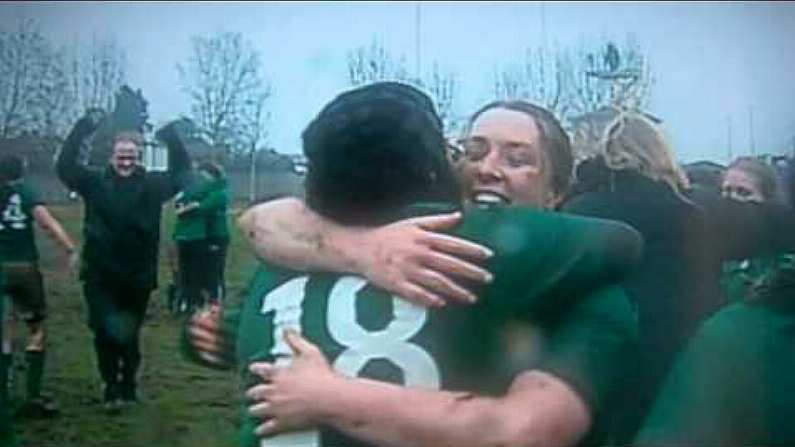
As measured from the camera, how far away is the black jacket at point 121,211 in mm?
2172

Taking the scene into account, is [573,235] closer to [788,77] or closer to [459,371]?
[459,371]

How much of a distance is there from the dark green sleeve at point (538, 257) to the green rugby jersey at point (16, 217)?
80cm

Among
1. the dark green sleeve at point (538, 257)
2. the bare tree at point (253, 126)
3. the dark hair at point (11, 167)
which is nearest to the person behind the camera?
the dark green sleeve at point (538, 257)

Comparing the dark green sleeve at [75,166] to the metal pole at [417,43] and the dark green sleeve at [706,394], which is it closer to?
the metal pole at [417,43]

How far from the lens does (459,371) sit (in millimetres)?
1942

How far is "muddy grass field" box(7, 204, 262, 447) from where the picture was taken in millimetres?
2162

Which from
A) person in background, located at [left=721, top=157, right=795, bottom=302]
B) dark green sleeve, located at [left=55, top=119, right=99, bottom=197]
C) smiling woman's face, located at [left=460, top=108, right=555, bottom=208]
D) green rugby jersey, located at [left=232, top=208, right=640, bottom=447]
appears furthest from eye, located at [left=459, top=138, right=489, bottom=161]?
dark green sleeve, located at [left=55, top=119, right=99, bottom=197]

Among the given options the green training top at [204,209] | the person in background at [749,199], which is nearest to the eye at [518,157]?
the person in background at [749,199]

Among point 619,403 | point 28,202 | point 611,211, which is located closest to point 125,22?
point 28,202

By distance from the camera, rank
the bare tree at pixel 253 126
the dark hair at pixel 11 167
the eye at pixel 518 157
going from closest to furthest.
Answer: the eye at pixel 518 157 → the bare tree at pixel 253 126 → the dark hair at pixel 11 167

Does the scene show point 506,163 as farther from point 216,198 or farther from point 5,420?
point 5,420

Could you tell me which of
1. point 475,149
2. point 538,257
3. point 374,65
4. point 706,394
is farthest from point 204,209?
point 706,394

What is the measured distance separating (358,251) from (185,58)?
0.48 m

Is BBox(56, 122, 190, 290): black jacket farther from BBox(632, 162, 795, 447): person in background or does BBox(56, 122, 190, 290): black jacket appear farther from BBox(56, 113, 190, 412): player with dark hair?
BBox(632, 162, 795, 447): person in background
